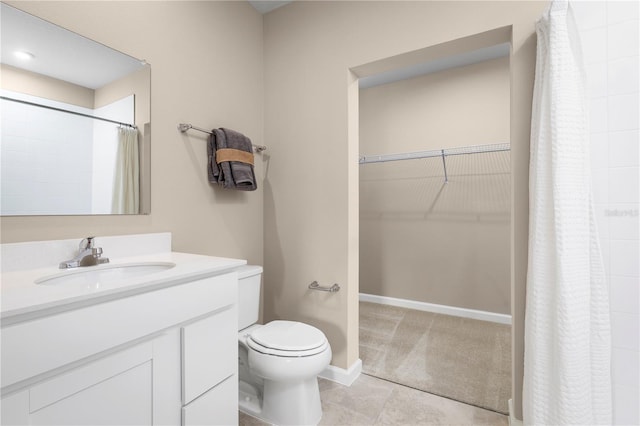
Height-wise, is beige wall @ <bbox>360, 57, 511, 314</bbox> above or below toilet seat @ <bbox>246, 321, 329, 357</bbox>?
above

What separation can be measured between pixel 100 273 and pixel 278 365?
84 cm

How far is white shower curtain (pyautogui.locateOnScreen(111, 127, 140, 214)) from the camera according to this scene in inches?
54.8

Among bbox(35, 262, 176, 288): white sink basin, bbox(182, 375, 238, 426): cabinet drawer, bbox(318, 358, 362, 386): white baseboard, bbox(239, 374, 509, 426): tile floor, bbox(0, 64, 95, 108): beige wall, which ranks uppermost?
bbox(0, 64, 95, 108): beige wall

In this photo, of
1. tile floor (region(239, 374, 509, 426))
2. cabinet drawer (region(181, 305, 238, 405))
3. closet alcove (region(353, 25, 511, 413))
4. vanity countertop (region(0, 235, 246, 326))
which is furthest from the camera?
closet alcove (region(353, 25, 511, 413))

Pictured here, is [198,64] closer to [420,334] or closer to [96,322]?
[96,322]

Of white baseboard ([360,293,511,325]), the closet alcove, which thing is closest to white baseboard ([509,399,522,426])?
the closet alcove

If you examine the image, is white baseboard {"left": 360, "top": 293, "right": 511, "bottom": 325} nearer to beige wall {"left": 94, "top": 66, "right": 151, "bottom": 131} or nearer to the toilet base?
the toilet base

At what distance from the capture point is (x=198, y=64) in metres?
1.75

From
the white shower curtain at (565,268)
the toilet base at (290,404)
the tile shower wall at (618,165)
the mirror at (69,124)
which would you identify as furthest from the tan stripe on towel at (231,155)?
the tile shower wall at (618,165)

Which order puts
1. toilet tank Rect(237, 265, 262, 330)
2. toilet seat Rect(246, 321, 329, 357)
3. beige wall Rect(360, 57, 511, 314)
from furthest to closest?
beige wall Rect(360, 57, 511, 314)
toilet tank Rect(237, 265, 262, 330)
toilet seat Rect(246, 321, 329, 357)

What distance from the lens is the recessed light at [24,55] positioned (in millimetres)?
1123

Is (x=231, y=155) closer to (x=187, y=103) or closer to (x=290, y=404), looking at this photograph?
(x=187, y=103)

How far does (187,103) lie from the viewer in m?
1.68

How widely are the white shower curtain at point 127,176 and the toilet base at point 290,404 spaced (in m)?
1.10
